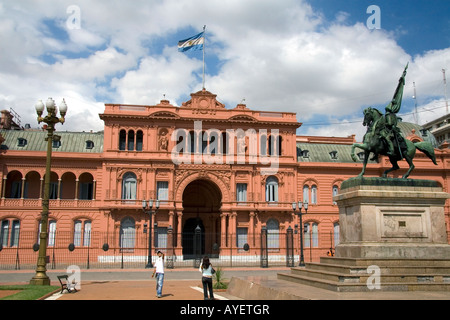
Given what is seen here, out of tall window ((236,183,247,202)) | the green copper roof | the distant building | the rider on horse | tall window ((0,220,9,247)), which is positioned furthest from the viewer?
the distant building

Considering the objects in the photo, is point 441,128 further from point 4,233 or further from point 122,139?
point 4,233

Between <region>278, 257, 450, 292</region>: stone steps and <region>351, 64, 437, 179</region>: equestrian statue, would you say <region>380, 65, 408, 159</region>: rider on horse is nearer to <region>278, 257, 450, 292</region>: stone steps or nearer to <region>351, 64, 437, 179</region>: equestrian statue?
<region>351, 64, 437, 179</region>: equestrian statue

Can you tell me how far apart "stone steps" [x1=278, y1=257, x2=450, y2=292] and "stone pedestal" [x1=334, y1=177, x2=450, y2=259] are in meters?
0.34

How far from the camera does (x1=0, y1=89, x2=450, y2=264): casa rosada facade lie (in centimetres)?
4075

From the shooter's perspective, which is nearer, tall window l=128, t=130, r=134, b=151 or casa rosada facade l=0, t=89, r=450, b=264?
Answer: casa rosada facade l=0, t=89, r=450, b=264

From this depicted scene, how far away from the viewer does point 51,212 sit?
1630 inches

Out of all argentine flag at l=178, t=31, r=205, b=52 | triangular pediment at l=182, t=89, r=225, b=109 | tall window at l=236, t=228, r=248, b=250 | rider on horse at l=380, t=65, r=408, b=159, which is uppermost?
argentine flag at l=178, t=31, r=205, b=52

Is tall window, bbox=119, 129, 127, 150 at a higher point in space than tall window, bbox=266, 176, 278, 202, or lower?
higher

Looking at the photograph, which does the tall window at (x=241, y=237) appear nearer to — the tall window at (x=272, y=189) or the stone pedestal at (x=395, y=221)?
the tall window at (x=272, y=189)

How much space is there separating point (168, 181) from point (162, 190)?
40.9 inches

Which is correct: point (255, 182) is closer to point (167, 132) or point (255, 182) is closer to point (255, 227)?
point (255, 227)

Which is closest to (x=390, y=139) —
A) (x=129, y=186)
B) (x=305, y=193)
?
(x=129, y=186)

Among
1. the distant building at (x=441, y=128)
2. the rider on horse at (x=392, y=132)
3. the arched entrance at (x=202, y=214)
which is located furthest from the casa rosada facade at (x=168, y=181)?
the distant building at (x=441, y=128)

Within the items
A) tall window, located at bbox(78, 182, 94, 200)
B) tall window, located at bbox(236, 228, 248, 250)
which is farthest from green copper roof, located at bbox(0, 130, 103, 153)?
tall window, located at bbox(236, 228, 248, 250)
